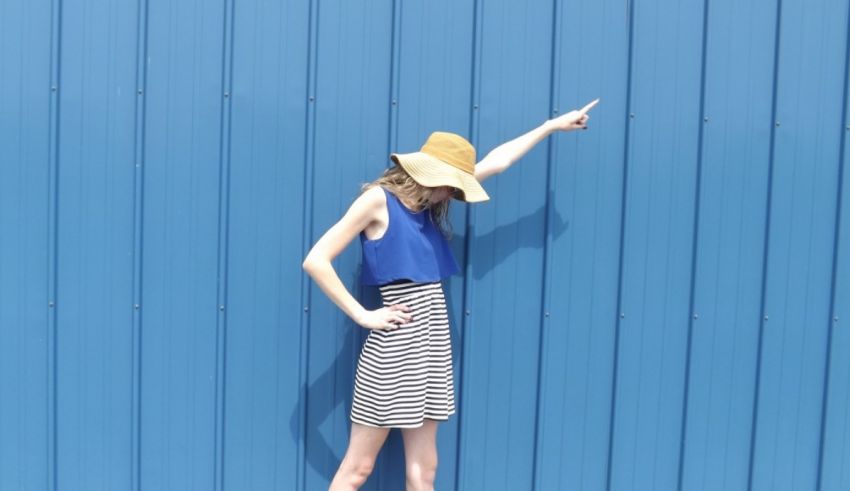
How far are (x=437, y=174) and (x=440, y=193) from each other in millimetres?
79

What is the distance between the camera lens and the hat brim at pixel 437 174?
7.82 feet

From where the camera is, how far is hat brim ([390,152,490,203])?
2385 mm

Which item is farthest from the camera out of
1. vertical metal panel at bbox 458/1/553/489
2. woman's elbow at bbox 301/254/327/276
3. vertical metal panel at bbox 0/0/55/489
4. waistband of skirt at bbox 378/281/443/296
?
vertical metal panel at bbox 458/1/553/489

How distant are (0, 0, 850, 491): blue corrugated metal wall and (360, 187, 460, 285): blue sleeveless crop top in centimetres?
27

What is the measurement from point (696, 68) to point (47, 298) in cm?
224

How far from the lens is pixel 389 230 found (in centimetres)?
238

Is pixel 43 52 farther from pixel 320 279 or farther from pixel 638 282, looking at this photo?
pixel 638 282

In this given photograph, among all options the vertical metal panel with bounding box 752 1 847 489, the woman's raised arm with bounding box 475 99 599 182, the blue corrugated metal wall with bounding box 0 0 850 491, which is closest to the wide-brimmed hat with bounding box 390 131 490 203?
the woman's raised arm with bounding box 475 99 599 182

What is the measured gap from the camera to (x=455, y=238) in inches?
107

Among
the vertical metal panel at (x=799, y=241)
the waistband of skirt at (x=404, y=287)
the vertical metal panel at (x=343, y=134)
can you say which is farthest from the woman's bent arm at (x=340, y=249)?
the vertical metal panel at (x=799, y=241)

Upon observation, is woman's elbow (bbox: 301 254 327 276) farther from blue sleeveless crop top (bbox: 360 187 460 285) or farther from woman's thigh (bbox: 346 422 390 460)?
woman's thigh (bbox: 346 422 390 460)

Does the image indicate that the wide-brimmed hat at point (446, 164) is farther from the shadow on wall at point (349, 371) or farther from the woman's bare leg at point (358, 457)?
the woman's bare leg at point (358, 457)

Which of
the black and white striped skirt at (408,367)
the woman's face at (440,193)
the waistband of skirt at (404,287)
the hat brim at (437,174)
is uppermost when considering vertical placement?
the hat brim at (437,174)

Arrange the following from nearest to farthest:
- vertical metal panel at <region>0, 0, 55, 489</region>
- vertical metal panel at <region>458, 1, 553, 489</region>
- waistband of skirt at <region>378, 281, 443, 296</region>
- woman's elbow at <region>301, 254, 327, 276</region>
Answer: woman's elbow at <region>301, 254, 327, 276</region> < waistband of skirt at <region>378, 281, 443, 296</region> < vertical metal panel at <region>0, 0, 55, 489</region> < vertical metal panel at <region>458, 1, 553, 489</region>
